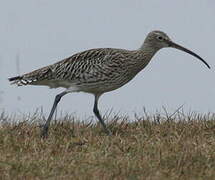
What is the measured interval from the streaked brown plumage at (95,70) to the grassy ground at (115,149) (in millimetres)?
512

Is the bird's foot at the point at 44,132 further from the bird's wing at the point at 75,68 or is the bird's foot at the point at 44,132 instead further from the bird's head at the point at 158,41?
the bird's head at the point at 158,41

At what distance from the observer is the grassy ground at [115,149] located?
7.28 m

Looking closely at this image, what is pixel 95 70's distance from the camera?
1015 centimetres

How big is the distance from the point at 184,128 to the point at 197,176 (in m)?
2.17

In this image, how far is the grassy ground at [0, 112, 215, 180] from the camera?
7.28 m

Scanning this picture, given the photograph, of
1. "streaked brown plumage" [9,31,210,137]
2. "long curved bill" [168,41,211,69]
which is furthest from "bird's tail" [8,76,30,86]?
"long curved bill" [168,41,211,69]

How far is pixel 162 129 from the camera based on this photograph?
9422mm

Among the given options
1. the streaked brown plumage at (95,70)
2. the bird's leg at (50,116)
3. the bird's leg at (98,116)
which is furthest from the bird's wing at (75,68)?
the bird's leg at (98,116)

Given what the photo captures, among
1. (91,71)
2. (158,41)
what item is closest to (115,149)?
(91,71)

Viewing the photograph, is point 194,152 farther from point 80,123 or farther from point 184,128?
point 80,123

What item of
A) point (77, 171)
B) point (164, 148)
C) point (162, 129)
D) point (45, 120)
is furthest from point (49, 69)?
point (77, 171)

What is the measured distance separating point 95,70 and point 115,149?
6.82ft

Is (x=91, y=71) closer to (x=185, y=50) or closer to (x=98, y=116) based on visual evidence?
(x=98, y=116)

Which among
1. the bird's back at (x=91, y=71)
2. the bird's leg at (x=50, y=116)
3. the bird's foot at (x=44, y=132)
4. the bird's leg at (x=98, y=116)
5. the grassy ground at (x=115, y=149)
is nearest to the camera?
the grassy ground at (x=115, y=149)
